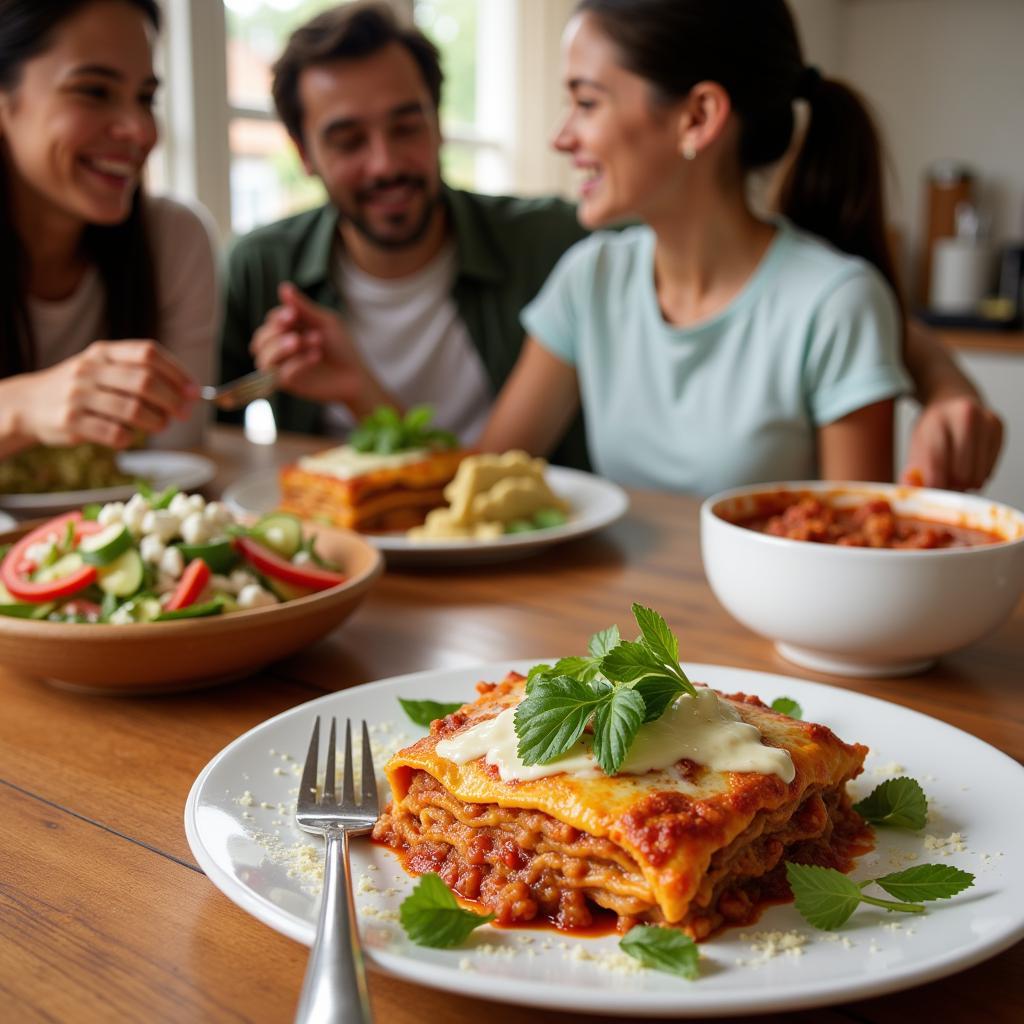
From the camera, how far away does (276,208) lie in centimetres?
460

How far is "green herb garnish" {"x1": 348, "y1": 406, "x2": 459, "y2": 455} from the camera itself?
1922 mm

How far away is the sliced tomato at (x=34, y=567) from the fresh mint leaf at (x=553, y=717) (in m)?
0.59

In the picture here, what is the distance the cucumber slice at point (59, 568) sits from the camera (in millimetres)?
1160

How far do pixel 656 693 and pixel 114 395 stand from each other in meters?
1.36

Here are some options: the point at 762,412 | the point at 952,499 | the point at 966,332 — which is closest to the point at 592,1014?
the point at 952,499

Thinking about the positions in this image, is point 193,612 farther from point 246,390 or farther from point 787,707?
point 246,390

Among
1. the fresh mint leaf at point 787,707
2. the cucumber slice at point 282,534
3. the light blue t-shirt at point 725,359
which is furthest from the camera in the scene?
the light blue t-shirt at point 725,359

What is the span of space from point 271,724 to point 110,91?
2048 mm

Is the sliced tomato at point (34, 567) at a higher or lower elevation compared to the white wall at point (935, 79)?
lower

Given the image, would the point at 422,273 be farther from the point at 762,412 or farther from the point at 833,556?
the point at 833,556

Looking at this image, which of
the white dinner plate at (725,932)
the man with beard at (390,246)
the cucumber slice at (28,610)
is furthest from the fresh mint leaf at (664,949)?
the man with beard at (390,246)

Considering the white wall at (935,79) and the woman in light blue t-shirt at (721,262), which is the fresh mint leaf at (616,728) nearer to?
the woman in light blue t-shirt at (721,262)

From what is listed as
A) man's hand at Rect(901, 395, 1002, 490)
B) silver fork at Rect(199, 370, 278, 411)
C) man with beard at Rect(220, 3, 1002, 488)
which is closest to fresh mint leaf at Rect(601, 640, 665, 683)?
man's hand at Rect(901, 395, 1002, 490)

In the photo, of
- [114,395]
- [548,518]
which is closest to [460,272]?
[114,395]
